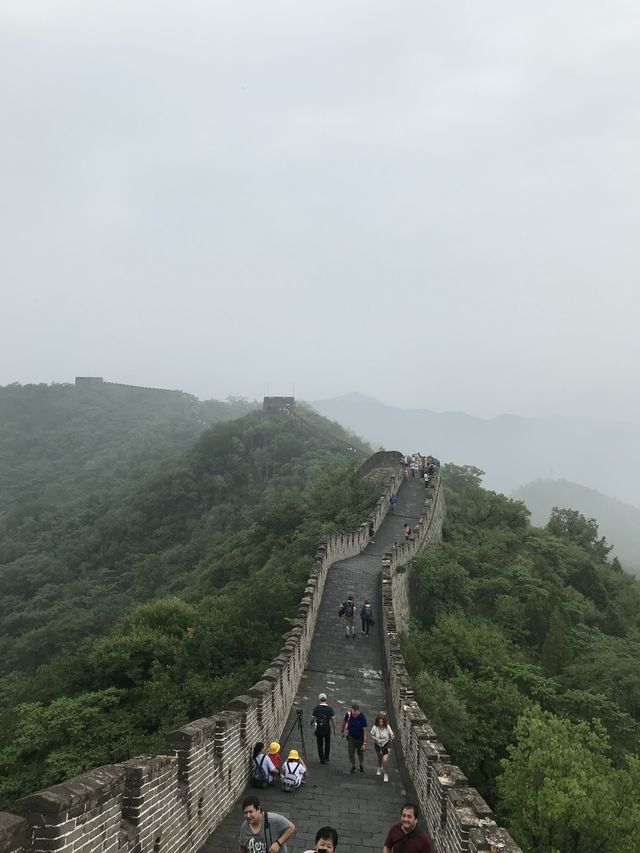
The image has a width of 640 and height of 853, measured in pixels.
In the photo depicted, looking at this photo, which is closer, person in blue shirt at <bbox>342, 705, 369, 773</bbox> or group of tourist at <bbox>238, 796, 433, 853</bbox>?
group of tourist at <bbox>238, 796, 433, 853</bbox>

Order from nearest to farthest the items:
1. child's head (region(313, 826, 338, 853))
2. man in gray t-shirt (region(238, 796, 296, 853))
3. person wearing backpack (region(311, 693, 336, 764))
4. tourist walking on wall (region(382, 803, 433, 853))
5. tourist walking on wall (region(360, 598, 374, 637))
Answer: child's head (region(313, 826, 338, 853)), man in gray t-shirt (region(238, 796, 296, 853)), tourist walking on wall (region(382, 803, 433, 853)), person wearing backpack (region(311, 693, 336, 764)), tourist walking on wall (region(360, 598, 374, 637))

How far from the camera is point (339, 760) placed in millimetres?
10188

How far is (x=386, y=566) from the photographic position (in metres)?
Answer: 19.4

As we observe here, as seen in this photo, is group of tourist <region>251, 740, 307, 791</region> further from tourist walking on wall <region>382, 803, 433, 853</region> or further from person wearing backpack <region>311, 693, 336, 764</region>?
tourist walking on wall <region>382, 803, 433, 853</region>

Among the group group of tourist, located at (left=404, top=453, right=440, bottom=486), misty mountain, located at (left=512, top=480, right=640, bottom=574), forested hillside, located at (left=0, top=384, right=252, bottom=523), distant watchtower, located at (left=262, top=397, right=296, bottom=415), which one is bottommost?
misty mountain, located at (left=512, top=480, right=640, bottom=574)

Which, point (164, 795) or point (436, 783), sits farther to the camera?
point (436, 783)

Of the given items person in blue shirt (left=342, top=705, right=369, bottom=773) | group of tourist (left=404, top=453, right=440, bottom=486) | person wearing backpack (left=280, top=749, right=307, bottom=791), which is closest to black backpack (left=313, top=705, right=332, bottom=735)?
person in blue shirt (left=342, top=705, right=369, bottom=773)

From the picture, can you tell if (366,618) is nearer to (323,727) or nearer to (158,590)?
(323,727)

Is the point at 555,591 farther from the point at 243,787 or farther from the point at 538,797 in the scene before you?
the point at 243,787

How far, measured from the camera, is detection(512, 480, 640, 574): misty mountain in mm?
153000

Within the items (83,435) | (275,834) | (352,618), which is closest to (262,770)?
(275,834)

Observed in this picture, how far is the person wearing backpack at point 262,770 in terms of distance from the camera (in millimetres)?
8531

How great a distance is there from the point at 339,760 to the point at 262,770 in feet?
6.89

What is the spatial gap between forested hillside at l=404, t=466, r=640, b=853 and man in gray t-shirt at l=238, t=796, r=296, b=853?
4446 mm
